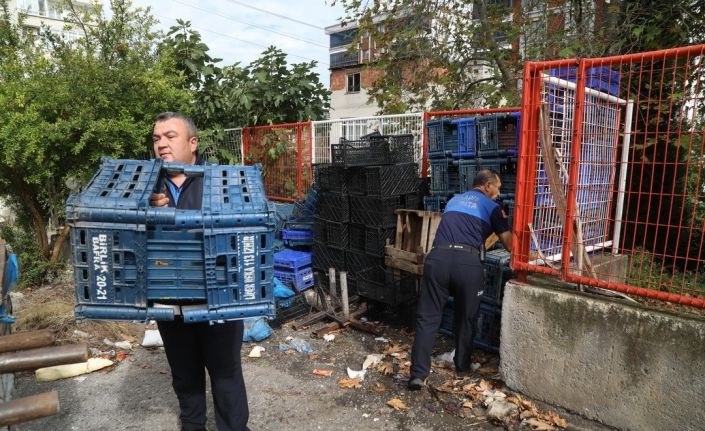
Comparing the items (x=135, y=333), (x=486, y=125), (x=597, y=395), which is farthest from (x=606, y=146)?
(x=135, y=333)

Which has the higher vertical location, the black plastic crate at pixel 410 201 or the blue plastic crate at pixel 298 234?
the black plastic crate at pixel 410 201

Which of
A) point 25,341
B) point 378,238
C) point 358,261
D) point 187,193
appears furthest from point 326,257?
point 25,341

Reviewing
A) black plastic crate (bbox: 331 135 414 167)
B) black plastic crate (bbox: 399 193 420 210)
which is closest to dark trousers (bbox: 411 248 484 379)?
black plastic crate (bbox: 399 193 420 210)

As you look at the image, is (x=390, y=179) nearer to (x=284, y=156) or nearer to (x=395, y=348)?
(x=395, y=348)

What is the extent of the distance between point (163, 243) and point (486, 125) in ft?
12.9

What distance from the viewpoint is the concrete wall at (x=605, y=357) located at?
306 centimetres

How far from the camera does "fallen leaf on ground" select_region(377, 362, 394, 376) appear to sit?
447 cm

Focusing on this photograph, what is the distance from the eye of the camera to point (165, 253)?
2160mm

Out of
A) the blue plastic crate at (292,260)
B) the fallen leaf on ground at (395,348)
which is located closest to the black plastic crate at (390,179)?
the blue plastic crate at (292,260)

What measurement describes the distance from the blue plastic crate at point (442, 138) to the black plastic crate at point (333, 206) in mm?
1245

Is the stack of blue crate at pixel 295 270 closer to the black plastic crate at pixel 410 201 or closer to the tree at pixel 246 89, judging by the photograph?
the black plastic crate at pixel 410 201

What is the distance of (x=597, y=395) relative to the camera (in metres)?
3.45

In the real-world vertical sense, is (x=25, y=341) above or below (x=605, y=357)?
above

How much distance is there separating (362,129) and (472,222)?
3762mm
